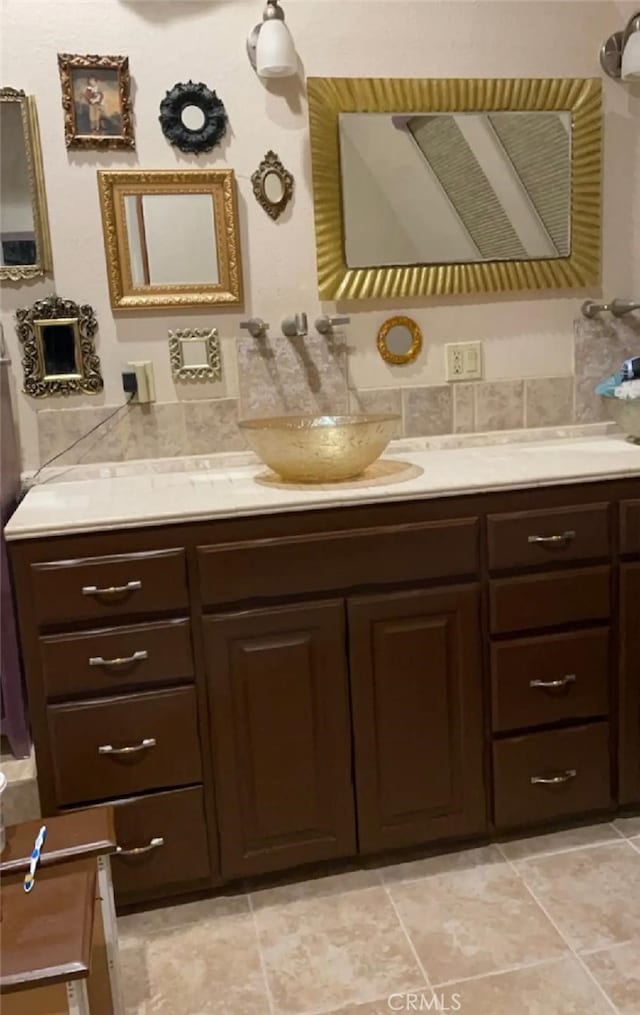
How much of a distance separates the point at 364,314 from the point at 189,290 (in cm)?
47

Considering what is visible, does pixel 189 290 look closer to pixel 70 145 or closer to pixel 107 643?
pixel 70 145

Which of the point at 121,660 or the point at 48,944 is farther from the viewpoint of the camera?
the point at 121,660

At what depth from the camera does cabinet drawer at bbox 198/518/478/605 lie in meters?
1.80

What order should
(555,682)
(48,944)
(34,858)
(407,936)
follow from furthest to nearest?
(555,682)
(407,936)
(34,858)
(48,944)

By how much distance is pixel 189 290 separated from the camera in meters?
2.20

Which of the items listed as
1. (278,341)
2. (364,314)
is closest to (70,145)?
(278,341)

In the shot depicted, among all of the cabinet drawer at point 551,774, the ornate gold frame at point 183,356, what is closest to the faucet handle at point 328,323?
the ornate gold frame at point 183,356

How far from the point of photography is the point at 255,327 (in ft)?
7.29

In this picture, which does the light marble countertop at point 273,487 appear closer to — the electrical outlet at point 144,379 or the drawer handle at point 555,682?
the electrical outlet at point 144,379

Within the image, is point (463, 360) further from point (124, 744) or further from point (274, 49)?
point (124, 744)

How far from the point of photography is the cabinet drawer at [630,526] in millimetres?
1989

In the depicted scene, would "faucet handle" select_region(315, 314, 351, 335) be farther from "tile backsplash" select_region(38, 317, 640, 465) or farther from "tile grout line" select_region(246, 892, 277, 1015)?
"tile grout line" select_region(246, 892, 277, 1015)

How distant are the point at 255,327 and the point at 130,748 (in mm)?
1068

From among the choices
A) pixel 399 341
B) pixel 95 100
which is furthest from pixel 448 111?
pixel 95 100
